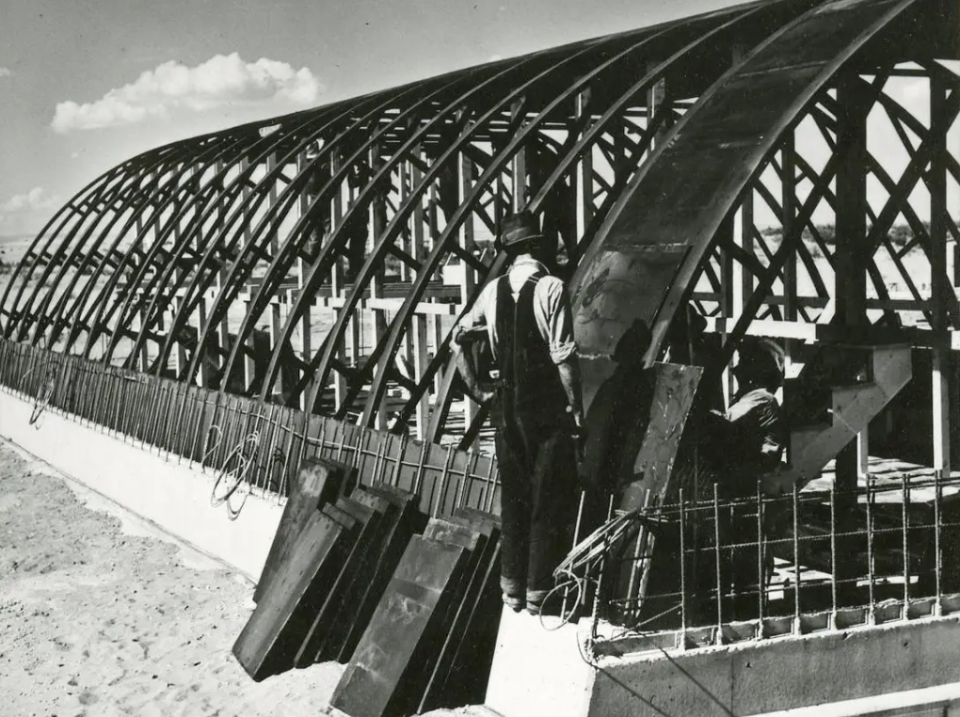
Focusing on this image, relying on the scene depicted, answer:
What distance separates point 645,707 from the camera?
6.54 meters


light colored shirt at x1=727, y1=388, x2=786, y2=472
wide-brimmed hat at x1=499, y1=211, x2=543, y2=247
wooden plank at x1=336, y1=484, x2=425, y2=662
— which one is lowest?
wooden plank at x1=336, y1=484, x2=425, y2=662

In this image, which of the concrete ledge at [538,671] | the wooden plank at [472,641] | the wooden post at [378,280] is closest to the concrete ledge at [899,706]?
the concrete ledge at [538,671]

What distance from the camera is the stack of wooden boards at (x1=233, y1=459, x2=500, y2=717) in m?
7.53

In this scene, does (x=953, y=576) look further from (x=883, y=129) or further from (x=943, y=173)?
(x=883, y=129)

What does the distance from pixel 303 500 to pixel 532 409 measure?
3.43 m

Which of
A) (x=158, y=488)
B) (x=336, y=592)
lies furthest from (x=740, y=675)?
(x=158, y=488)

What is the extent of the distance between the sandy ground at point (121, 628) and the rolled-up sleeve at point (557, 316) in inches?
102

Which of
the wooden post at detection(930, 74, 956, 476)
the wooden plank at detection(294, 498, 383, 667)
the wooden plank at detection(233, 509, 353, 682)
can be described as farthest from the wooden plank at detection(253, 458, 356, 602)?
the wooden post at detection(930, 74, 956, 476)

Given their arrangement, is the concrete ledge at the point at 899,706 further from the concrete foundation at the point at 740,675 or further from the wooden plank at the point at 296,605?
the wooden plank at the point at 296,605

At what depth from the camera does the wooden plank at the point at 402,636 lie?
24.5ft

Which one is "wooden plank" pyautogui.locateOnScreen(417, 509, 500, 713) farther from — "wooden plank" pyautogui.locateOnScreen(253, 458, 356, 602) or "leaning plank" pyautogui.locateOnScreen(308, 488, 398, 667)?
"wooden plank" pyautogui.locateOnScreen(253, 458, 356, 602)

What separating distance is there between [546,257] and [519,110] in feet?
23.4

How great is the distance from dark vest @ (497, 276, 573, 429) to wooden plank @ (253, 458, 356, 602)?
2.96 meters

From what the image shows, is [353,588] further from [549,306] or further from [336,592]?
[549,306]
